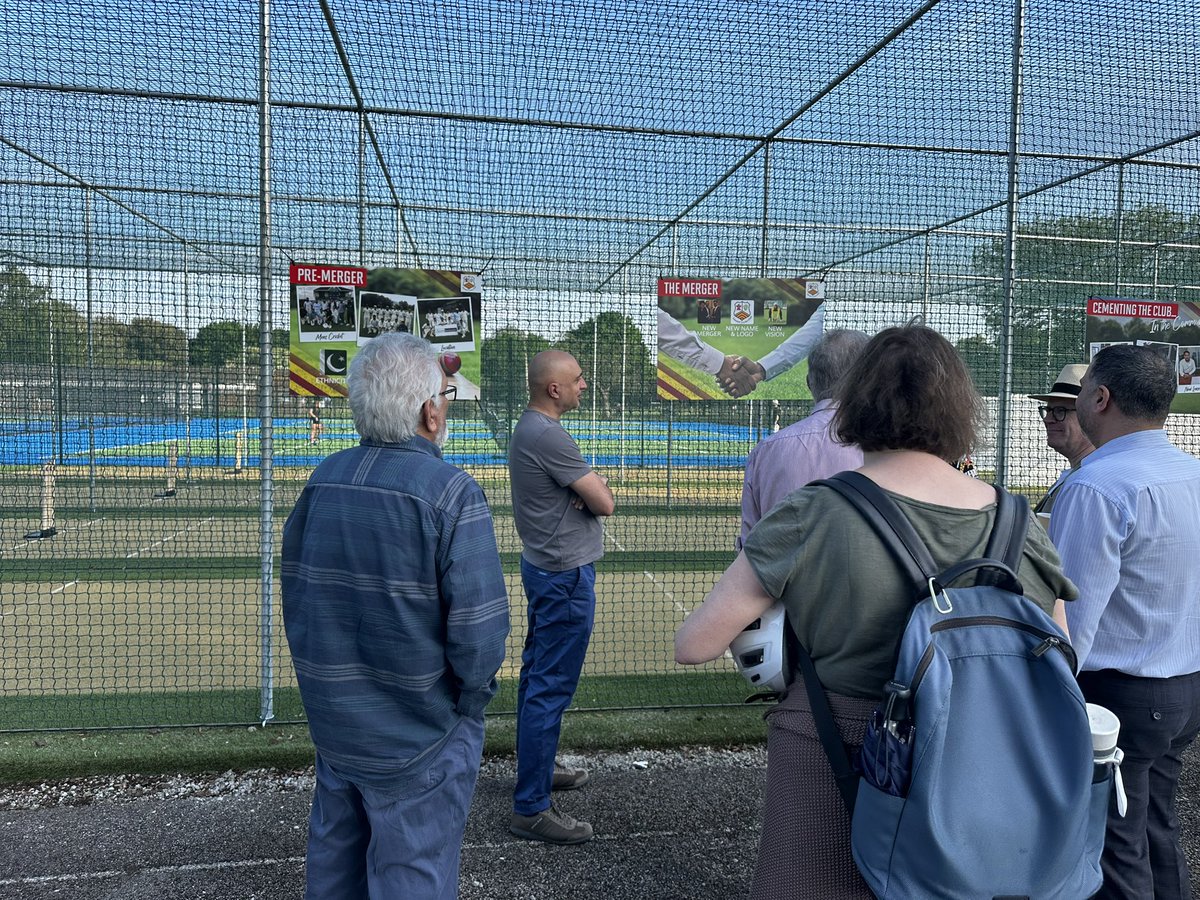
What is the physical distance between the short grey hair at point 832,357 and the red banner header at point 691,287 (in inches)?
71.2

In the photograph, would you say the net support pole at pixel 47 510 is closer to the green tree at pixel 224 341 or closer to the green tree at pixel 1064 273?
the green tree at pixel 224 341

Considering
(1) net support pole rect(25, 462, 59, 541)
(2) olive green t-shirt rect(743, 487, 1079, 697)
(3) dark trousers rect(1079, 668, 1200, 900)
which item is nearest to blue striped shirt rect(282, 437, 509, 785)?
(2) olive green t-shirt rect(743, 487, 1079, 697)

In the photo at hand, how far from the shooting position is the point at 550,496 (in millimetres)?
3312

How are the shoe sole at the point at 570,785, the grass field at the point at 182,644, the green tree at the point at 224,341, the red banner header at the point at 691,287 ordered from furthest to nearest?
the green tree at the point at 224,341, the grass field at the point at 182,644, the red banner header at the point at 691,287, the shoe sole at the point at 570,785

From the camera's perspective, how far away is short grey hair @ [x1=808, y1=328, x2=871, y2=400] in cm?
260

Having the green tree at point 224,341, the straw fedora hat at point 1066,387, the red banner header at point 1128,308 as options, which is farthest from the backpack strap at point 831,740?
the green tree at point 224,341

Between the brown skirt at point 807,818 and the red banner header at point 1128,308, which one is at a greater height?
the red banner header at point 1128,308

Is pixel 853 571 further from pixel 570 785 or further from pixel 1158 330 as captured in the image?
pixel 1158 330

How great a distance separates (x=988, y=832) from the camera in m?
1.35

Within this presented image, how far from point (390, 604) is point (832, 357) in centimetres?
159

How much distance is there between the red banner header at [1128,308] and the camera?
4438 mm

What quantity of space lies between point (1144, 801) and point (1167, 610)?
21.4 inches

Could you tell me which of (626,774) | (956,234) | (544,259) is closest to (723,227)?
(544,259)

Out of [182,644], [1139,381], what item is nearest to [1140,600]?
[1139,381]
